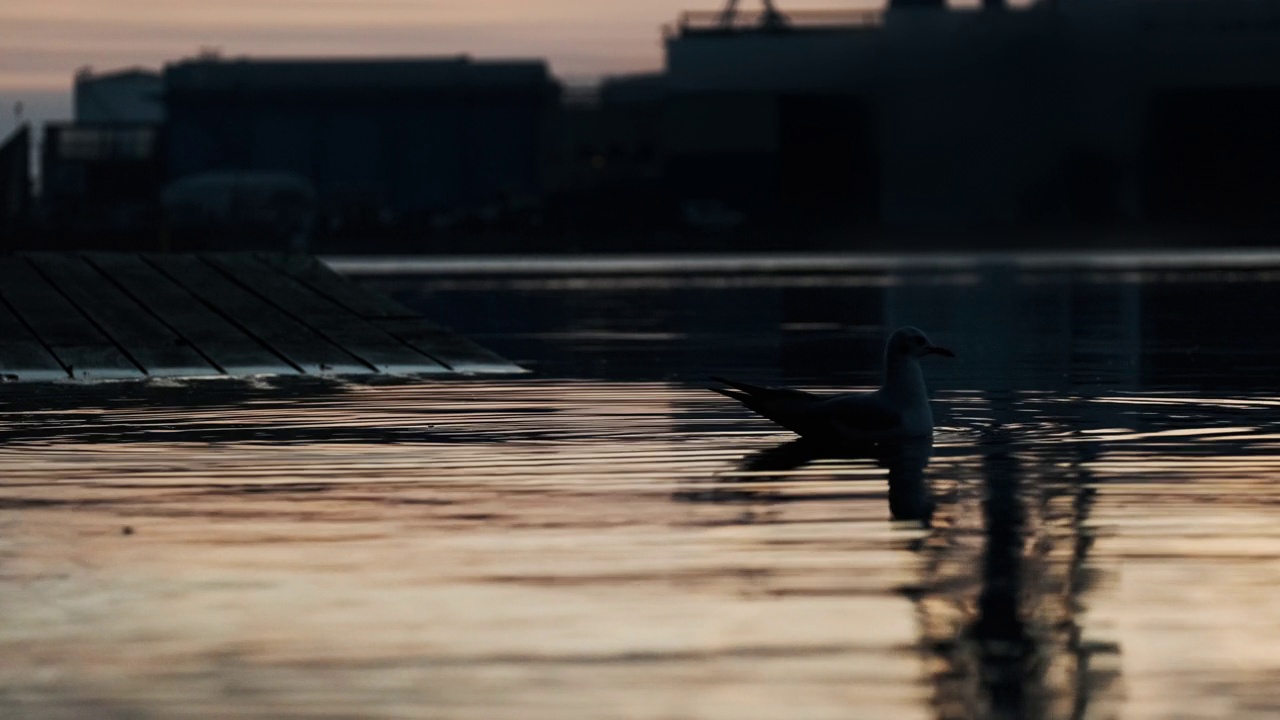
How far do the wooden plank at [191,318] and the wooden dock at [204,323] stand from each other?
0.5 inches

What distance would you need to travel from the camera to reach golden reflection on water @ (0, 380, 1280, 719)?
7.76m

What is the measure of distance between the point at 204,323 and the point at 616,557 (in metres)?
17.2

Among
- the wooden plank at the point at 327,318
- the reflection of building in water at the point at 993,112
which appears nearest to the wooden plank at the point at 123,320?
the wooden plank at the point at 327,318

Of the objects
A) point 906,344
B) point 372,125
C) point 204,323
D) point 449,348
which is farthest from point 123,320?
point 372,125

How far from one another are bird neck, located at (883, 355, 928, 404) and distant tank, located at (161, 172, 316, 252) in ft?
304

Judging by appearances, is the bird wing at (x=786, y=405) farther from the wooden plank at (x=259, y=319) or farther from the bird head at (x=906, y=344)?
the wooden plank at (x=259, y=319)

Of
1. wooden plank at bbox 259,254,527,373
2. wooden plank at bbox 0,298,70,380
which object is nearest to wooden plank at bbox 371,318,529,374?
wooden plank at bbox 259,254,527,373

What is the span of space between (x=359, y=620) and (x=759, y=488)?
15.2ft

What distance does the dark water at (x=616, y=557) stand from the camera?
7.82 meters

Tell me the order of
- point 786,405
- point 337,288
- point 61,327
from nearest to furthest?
point 786,405
point 61,327
point 337,288

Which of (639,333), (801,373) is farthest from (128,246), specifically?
(801,373)

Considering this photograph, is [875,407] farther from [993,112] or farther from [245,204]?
[245,204]

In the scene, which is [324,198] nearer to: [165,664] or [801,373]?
[801,373]

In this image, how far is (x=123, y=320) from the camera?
27031 millimetres
